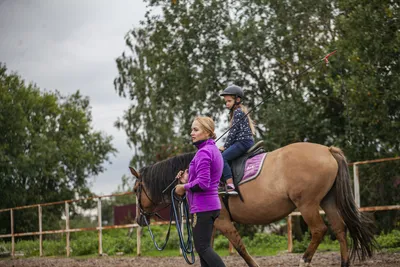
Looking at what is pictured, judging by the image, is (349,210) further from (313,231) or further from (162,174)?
(162,174)

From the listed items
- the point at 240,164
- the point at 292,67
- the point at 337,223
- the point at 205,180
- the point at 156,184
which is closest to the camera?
the point at 205,180

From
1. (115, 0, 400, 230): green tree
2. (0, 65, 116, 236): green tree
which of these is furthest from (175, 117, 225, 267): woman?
(0, 65, 116, 236): green tree

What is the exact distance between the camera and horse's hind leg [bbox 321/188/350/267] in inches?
266

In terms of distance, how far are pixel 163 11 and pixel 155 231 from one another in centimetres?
922

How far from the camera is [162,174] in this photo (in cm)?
740

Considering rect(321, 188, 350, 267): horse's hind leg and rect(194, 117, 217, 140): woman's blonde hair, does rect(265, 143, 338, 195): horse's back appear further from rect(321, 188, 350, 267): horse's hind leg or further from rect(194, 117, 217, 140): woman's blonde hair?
rect(194, 117, 217, 140): woman's blonde hair

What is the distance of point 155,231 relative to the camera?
77.1 feet

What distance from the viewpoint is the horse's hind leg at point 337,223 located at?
6.75 meters

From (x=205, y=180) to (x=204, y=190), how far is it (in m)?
0.12

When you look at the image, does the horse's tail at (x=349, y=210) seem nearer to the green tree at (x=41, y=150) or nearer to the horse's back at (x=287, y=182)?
the horse's back at (x=287, y=182)

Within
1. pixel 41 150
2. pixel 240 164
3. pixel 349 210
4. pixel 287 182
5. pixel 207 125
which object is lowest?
pixel 349 210

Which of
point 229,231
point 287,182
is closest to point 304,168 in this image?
point 287,182

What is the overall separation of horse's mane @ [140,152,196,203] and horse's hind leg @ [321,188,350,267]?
1.85 metres

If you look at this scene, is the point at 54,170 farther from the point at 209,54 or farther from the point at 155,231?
the point at 209,54
